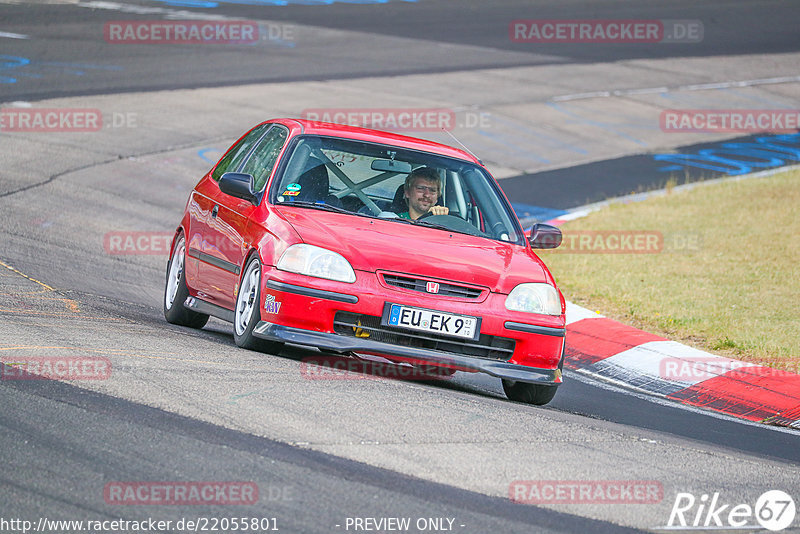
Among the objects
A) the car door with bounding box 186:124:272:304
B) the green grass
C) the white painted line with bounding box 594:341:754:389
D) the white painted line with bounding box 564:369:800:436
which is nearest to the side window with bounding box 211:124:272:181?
the car door with bounding box 186:124:272:304

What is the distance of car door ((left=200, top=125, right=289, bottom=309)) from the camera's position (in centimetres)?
784

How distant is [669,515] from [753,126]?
20.4m

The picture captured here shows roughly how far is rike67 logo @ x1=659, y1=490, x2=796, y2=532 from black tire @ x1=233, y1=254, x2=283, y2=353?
2740mm

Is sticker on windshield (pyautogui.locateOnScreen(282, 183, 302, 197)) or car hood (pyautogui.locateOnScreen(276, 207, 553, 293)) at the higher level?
sticker on windshield (pyautogui.locateOnScreen(282, 183, 302, 197))

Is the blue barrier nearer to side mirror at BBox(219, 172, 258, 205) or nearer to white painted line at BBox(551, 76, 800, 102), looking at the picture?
white painted line at BBox(551, 76, 800, 102)

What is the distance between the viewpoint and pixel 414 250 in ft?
23.7

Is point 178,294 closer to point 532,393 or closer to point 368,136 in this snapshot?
point 368,136

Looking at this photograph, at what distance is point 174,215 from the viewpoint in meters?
14.1

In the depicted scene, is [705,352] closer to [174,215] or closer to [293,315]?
[293,315]

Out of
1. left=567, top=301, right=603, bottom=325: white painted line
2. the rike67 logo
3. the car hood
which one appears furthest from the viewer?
left=567, top=301, right=603, bottom=325: white painted line

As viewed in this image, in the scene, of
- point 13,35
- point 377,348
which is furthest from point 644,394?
point 13,35

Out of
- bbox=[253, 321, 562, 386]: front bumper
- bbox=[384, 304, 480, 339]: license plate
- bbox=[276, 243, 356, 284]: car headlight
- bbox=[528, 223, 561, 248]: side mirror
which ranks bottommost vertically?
bbox=[253, 321, 562, 386]: front bumper

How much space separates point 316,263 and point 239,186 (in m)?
1.07

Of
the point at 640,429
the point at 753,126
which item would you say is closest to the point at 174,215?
the point at 640,429
